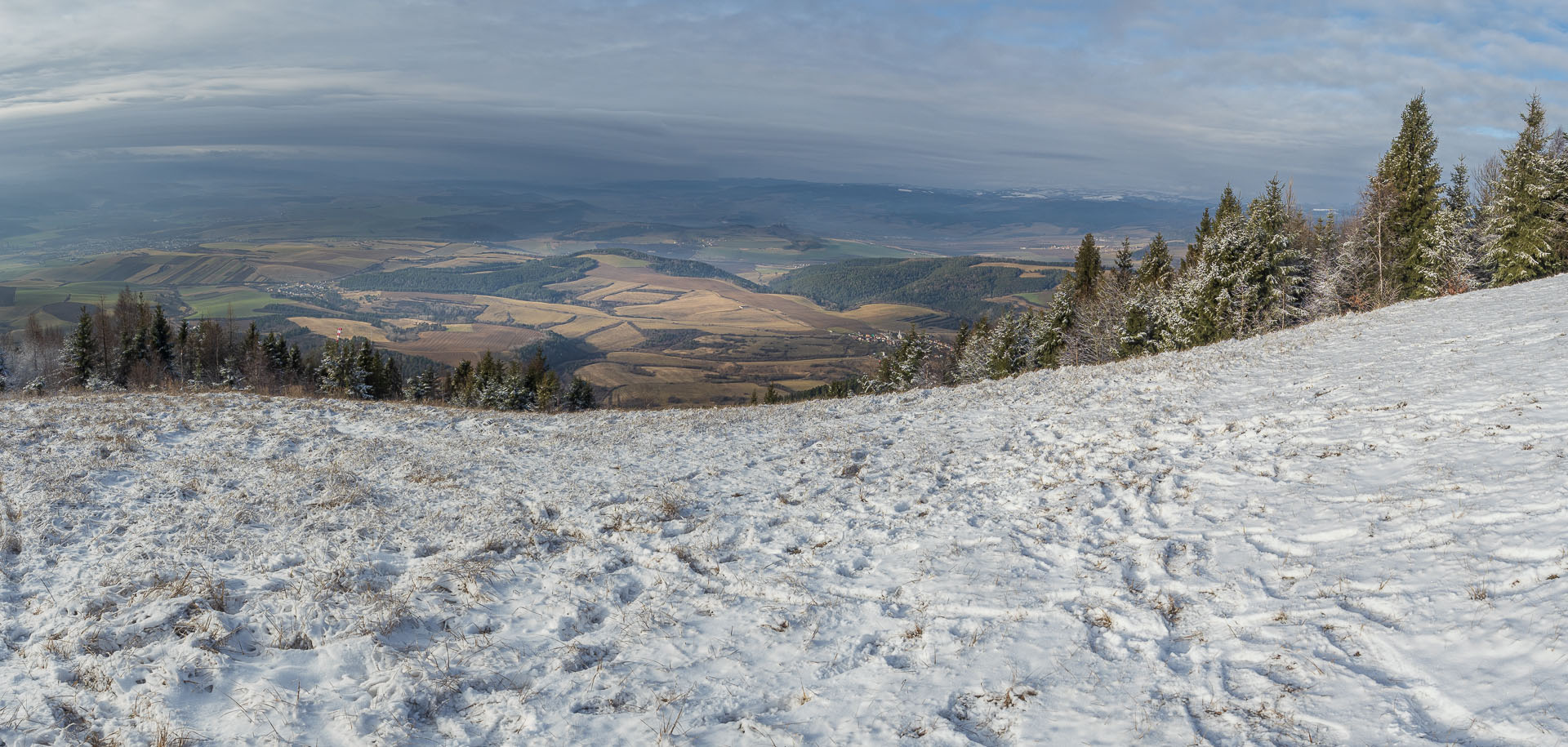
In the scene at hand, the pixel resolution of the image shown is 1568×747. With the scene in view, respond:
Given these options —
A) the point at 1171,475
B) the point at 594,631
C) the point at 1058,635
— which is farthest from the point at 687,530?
the point at 1171,475

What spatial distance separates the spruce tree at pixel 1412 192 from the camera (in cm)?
4934

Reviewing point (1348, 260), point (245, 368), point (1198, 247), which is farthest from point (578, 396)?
Answer: point (1348, 260)

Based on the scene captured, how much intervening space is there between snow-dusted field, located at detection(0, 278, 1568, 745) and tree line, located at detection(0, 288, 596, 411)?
42.6 metres

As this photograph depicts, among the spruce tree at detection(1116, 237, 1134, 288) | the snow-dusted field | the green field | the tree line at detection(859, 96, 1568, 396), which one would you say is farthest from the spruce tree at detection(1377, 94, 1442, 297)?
the green field

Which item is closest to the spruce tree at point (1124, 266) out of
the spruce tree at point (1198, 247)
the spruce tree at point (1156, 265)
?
the spruce tree at point (1156, 265)

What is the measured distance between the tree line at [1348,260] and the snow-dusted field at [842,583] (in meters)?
32.5

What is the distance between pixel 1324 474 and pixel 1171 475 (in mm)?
2049

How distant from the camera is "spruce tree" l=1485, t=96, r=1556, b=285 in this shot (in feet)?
129

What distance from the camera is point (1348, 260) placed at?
52281 millimetres

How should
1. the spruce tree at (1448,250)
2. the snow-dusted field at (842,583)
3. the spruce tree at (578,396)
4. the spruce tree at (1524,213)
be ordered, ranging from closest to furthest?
the snow-dusted field at (842,583)
the spruce tree at (1524,213)
the spruce tree at (1448,250)
the spruce tree at (578,396)

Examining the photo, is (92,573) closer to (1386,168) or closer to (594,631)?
(594,631)

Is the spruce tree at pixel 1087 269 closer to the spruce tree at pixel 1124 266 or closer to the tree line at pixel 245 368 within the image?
the spruce tree at pixel 1124 266

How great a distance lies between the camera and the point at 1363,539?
26.9 ft

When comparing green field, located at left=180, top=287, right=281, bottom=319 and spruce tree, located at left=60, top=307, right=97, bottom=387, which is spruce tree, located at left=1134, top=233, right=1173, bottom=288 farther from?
green field, located at left=180, top=287, right=281, bottom=319
